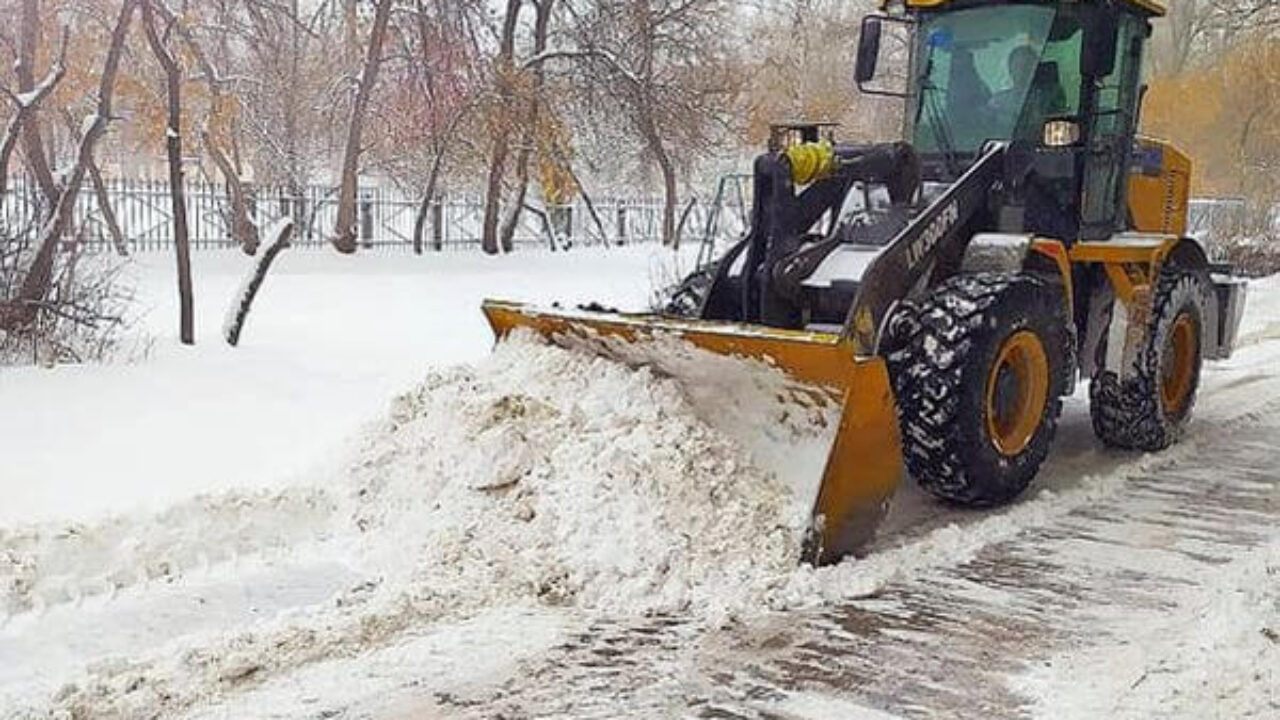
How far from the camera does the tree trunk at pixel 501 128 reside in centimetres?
1752

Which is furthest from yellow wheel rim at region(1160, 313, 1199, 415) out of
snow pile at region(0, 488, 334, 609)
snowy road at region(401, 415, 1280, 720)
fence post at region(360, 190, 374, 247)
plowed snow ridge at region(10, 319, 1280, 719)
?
fence post at region(360, 190, 374, 247)

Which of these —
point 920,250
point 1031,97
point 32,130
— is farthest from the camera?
point 32,130

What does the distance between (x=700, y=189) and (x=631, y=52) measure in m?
16.6

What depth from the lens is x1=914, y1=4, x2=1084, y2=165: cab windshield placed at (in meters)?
6.71

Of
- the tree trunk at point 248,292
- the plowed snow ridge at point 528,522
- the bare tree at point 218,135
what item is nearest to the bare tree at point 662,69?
the bare tree at point 218,135

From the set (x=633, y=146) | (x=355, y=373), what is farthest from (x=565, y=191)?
(x=355, y=373)

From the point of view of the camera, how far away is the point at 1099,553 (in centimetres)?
519

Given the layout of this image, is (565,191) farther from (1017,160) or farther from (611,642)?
(611,642)

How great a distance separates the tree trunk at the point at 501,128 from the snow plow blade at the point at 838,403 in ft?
42.5

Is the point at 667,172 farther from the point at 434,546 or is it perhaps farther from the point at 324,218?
the point at 434,546

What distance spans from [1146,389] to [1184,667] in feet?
11.2

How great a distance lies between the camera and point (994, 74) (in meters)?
6.86

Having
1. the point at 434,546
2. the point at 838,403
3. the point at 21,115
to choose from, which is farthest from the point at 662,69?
the point at 434,546

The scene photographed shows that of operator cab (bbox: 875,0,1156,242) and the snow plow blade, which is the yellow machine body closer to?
operator cab (bbox: 875,0,1156,242)
